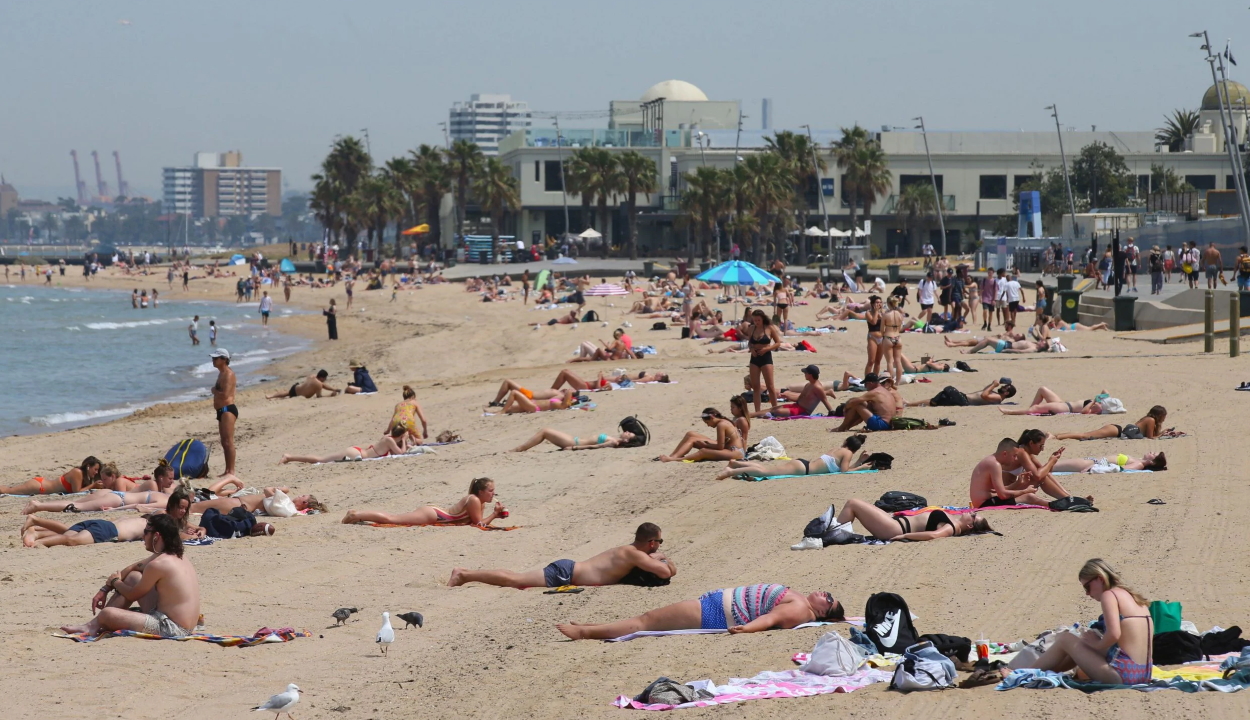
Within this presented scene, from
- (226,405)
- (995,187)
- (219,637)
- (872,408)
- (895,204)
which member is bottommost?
(219,637)

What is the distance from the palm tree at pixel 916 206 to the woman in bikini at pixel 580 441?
177ft

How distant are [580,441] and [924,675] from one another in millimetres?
9048

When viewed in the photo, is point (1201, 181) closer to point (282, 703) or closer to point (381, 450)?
point (381, 450)

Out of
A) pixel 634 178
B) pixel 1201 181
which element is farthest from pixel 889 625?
pixel 1201 181

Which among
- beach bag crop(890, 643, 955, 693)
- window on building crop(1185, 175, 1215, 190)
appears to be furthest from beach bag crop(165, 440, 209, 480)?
window on building crop(1185, 175, 1215, 190)

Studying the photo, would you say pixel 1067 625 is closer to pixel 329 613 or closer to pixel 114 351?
pixel 329 613

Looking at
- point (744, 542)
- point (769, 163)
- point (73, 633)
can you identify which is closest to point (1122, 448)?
point (744, 542)

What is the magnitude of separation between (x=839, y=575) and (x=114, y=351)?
33517 millimetres

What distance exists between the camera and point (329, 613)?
809 cm

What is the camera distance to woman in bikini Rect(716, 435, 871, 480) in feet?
39.8

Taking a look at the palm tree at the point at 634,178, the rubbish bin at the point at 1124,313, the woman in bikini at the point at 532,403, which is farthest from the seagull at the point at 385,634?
the palm tree at the point at 634,178

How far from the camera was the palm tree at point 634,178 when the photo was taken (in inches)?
2608

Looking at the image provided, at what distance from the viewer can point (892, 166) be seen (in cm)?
6788

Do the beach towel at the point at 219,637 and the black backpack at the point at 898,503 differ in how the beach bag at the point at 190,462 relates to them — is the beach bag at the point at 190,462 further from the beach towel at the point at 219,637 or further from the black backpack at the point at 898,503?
the black backpack at the point at 898,503
